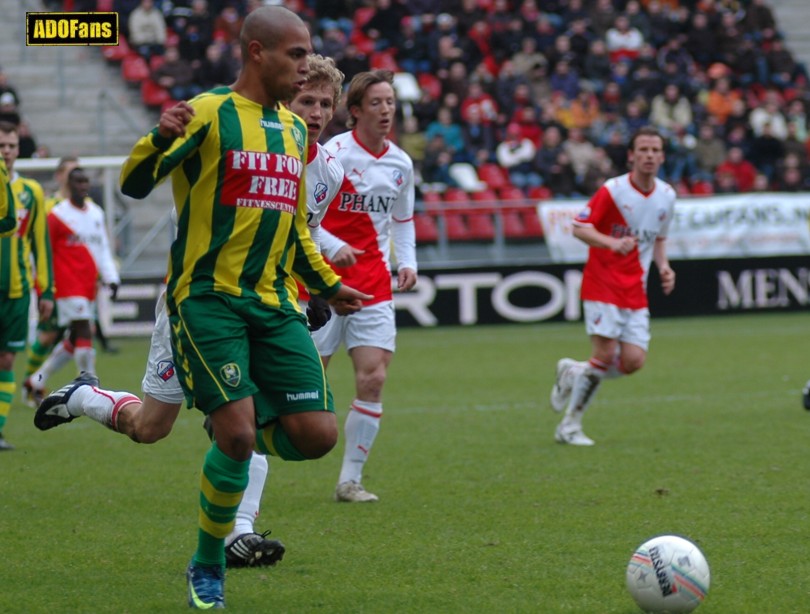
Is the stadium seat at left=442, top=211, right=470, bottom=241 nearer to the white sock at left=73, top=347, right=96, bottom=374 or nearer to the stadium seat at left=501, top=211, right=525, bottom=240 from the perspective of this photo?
the stadium seat at left=501, top=211, right=525, bottom=240

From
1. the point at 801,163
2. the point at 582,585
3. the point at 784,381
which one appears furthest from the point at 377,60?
the point at 582,585

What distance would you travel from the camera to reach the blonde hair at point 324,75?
20.6ft

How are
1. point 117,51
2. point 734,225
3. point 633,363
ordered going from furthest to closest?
1. point 117,51
2. point 734,225
3. point 633,363

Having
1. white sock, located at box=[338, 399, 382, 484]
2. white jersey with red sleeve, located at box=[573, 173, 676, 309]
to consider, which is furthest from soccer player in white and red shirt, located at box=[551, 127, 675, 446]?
white sock, located at box=[338, 399, 382, 484]

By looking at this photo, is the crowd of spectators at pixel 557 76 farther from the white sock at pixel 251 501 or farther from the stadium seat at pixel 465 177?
the white sock at pixel 251 501

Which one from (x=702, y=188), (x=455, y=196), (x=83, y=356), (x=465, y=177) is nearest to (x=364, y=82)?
(x=83, y=356)

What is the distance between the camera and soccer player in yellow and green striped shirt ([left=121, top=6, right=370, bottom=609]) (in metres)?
4.79

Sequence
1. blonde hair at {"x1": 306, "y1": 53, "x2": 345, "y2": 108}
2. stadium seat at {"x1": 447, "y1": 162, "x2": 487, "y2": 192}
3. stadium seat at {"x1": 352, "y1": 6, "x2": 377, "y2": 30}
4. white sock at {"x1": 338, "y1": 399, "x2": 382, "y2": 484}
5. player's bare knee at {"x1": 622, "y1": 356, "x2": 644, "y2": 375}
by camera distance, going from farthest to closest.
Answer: stadium seat at {"x1": 352, "y1": 6, "x2": 377, "y2": 30} → stadium seat at {"x1": 447, "y1": 162, "x2": 487, "y2": 192} → player's bare knee at {"x1": 622, "y1": 356, "x2": 644, "y2": 375} → white sock at {"x1": 338, "y1": 399, "x2": 382, "y2": 484} → blonde hair at {"x1": 306, "y1": 53, "x2": 345, "y2": 108}

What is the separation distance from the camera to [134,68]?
936 inches

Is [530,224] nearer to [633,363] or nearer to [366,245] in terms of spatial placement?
[633,363]

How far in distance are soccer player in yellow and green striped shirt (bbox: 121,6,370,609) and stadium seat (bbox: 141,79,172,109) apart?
1877 centimetres

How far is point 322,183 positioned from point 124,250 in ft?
46.7

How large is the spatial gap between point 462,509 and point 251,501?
1480 mm

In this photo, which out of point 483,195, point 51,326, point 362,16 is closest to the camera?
point 51,326
